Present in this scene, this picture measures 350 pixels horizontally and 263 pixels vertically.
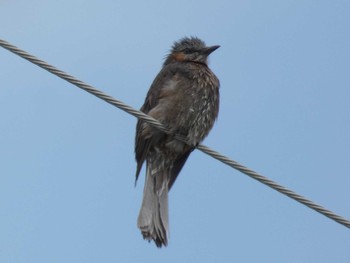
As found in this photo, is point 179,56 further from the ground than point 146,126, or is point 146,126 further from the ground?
point 179,56

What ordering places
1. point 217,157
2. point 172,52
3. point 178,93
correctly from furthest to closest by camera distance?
1. point 172,52
2. point 178,93
3. point 217,157

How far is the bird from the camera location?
749 centimetres

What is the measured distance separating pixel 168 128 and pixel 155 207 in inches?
25.7

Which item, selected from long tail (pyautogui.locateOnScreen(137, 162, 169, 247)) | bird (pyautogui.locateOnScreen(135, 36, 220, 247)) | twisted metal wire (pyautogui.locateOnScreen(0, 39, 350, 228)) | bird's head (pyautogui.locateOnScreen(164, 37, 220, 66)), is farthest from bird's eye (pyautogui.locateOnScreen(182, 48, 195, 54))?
twisted metal wire (pyautogui.locateOnScreen(0, 39, 350, 228))

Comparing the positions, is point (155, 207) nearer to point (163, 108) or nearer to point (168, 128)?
point (168, 128)

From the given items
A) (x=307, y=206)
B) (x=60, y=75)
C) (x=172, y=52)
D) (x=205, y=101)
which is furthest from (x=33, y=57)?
(x=172, y=52)

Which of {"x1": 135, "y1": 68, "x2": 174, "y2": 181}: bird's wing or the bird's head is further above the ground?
the bird's head

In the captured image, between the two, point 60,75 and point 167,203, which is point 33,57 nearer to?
point 60,75

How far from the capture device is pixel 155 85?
25.9 feet

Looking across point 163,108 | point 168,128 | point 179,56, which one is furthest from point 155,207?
point 179,56

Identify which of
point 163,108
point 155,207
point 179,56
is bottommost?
point 155,207

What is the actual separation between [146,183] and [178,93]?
0.81m

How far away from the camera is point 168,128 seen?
7504 millimetres

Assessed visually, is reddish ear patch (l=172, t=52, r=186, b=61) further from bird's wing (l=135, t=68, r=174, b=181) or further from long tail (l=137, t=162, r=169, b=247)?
long tail (l=137, t=162, r=169, b=247)
